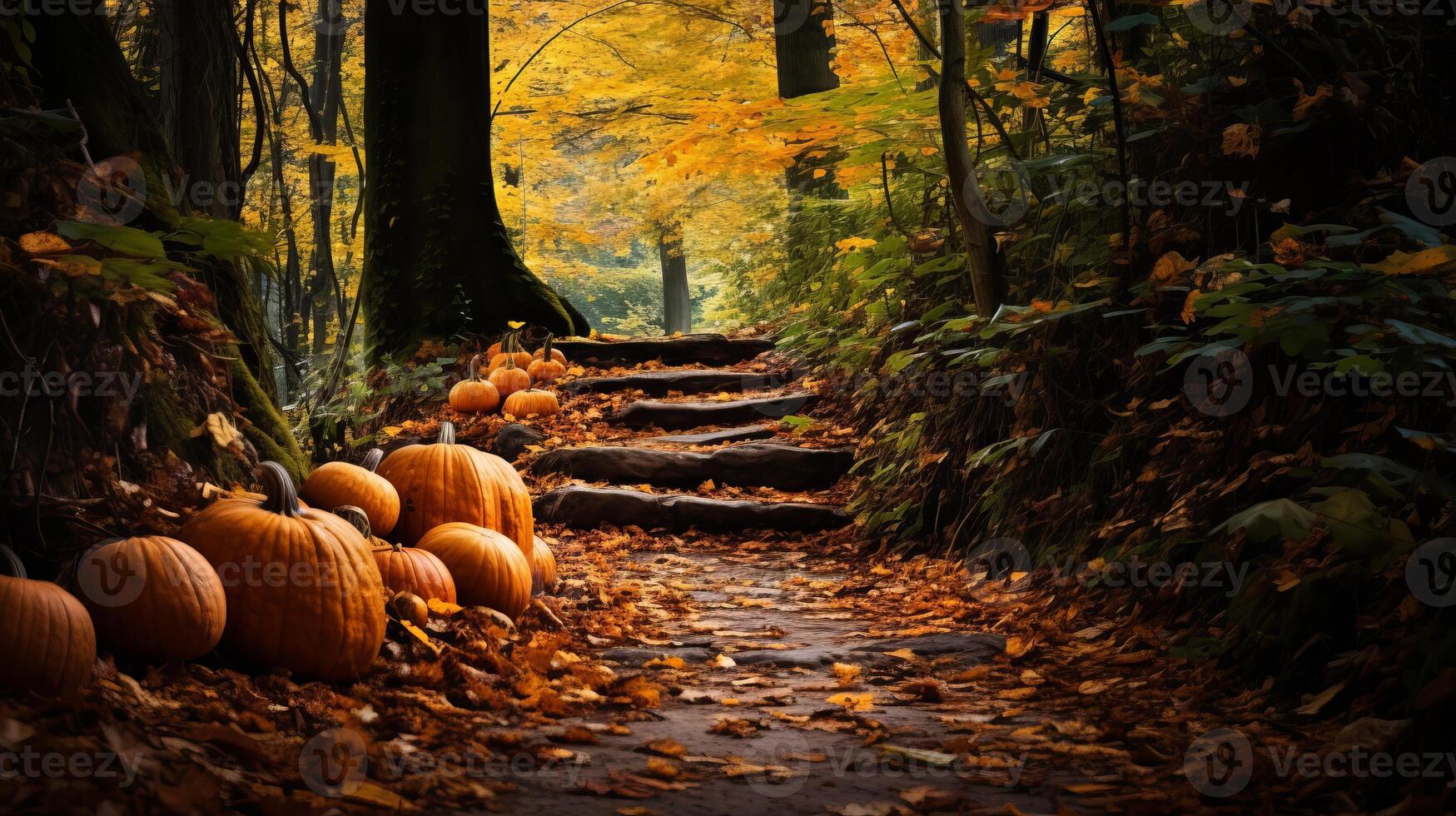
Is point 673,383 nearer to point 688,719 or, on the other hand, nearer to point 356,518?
point 356,518

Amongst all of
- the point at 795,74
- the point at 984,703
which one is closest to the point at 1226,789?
the point at 984,703

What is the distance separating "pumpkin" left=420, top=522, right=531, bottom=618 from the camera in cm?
309

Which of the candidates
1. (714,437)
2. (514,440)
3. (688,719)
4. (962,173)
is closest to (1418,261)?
(688,719)

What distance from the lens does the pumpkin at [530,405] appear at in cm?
743

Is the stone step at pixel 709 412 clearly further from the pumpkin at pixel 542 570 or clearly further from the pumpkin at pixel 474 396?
the pumpkin at pixel 542 570

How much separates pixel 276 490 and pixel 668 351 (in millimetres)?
6758

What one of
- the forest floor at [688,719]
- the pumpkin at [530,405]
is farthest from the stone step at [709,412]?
the forest floor at [688,719]

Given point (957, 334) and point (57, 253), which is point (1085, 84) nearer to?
point (957, 334)

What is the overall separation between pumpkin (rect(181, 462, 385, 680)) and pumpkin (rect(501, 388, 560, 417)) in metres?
4.95

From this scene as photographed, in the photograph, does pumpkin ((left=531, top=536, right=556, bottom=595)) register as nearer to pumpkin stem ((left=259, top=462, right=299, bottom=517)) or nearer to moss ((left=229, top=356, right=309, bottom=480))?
moss ((left=229, top=356, right=309, bottom=480))

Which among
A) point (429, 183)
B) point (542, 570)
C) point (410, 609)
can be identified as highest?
point (429, 183)

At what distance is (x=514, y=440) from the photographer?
6793 millimetres

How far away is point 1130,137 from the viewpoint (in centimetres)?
362

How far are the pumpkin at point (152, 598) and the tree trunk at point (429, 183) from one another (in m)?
6.41
